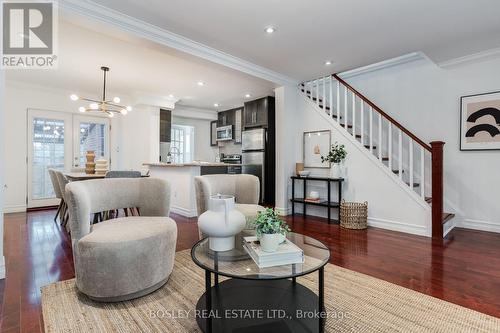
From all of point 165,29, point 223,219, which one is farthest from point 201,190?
point 165,29

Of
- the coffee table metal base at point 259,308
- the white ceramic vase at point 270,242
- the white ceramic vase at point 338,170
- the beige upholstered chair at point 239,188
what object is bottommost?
the coffee table metal base at point 259,308

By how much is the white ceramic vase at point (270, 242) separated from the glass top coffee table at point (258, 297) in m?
0.11

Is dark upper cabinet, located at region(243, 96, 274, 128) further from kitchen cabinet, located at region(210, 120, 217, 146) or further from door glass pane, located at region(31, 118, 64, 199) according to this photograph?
door glass pane, located at region(31, 118, 64, 199)

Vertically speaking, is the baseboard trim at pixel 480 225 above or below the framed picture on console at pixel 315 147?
below

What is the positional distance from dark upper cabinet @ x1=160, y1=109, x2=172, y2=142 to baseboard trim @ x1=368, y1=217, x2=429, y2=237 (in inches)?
198

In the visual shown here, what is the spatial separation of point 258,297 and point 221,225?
0.59 metres

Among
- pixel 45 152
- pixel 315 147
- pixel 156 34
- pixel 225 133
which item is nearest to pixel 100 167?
pixel 156 34

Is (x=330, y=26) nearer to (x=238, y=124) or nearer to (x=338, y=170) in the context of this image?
(x=338, y=170)

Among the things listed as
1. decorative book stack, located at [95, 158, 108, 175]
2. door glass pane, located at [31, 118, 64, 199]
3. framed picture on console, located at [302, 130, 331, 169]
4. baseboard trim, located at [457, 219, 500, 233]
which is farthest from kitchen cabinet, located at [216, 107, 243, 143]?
baseboard trim, located at [457, 219, 500, 233]

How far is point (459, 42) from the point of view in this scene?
3.35m

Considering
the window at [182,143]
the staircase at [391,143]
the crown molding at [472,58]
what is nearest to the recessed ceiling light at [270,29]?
the staircase at [391,143]

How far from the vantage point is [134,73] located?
4.59 meters

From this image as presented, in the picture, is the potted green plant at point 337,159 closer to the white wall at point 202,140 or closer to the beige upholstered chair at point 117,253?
the beige upholstered chair at point 117,253

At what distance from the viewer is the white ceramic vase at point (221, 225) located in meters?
1.61
